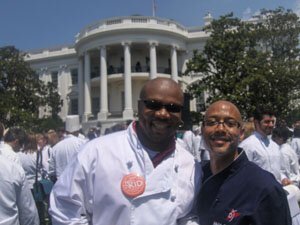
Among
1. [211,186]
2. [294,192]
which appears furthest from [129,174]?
[294,192]

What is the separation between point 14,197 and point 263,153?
3.07 meters

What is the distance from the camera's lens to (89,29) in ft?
136

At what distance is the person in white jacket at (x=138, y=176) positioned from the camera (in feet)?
7.36

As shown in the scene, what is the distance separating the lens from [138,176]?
7.45 ft

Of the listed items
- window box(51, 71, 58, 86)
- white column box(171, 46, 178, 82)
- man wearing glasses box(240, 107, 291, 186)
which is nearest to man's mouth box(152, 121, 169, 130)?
man wearing glasses box(240, 107, 291, 186)

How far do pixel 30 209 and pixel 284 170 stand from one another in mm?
3670

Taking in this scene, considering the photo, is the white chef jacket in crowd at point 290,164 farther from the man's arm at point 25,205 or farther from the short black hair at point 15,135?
the short black hair at point 15,135

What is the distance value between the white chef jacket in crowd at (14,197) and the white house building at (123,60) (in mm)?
33756

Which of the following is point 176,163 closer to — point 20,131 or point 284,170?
point 284,170

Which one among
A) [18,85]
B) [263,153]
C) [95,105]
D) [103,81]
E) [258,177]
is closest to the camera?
[258,177]

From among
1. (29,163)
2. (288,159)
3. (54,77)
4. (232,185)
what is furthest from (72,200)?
(54,77)

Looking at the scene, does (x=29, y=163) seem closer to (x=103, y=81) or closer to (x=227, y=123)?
(x=227, y=123)

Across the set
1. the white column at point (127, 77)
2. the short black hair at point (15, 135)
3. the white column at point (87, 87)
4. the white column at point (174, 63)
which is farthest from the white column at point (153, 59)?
the short black hair at point (15, 135)

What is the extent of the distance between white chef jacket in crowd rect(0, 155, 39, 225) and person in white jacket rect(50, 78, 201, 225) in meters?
1.54
